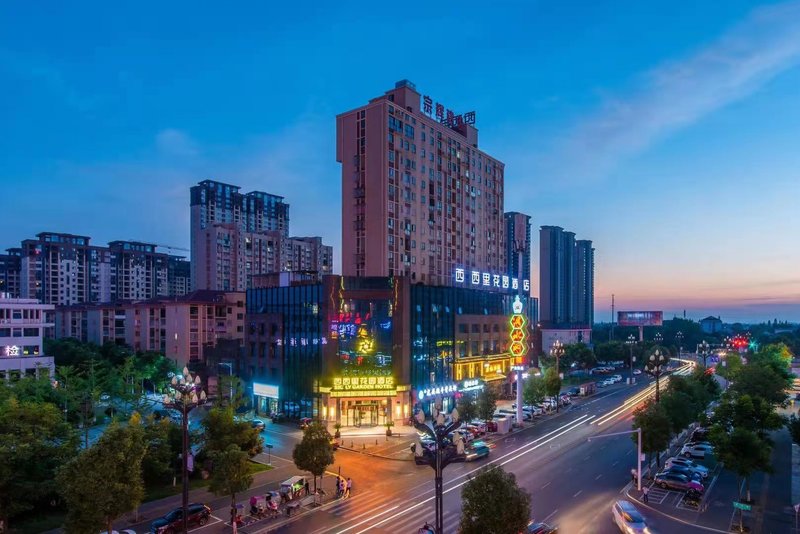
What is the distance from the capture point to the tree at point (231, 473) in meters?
29.3

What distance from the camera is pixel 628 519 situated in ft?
88.8

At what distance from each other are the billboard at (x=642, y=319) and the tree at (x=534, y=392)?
7507cm

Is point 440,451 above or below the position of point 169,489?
above

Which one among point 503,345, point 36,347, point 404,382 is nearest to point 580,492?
point 404,382

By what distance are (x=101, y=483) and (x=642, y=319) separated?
12590 cm

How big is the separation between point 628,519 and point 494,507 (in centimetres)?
1055

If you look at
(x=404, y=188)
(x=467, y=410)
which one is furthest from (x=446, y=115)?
(x=467, y=410)

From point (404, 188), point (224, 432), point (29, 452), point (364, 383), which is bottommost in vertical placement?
point (364, 383)

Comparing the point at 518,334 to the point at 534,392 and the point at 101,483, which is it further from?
the point at 101,483

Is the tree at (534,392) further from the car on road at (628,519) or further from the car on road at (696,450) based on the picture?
the car on road at (628,519)

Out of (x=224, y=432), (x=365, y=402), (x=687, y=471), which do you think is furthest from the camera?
(x=365, y=402)

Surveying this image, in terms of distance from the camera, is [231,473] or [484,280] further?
[484,280]

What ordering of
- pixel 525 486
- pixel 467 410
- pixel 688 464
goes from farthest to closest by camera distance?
pixel 467 410
pixel 688 464
pixel 525 486

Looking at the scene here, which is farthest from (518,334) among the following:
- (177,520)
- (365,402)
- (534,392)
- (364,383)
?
(177,520)
